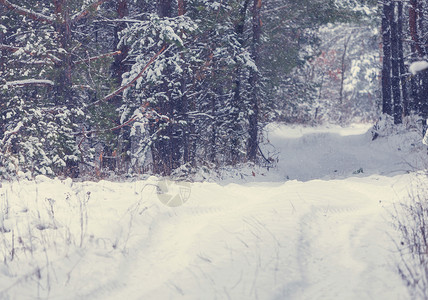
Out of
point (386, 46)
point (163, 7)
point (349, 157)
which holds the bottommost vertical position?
point (349, 157)

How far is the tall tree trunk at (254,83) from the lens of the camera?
16.1 metres

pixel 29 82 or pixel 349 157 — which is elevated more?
pixel 29 82

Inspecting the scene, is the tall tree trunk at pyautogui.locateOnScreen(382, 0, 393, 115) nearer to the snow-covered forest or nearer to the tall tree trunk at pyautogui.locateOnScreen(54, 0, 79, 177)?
the snow-covered forest

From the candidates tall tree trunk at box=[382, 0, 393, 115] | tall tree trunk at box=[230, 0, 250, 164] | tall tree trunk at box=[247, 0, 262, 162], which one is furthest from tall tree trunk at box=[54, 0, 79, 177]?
tall tree trunk at box=[382, 0, 393, 115]

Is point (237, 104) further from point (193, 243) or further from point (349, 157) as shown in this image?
point (193, 243)

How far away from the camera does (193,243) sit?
18.3 ft

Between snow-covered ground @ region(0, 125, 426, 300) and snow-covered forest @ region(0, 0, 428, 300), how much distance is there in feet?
0.09

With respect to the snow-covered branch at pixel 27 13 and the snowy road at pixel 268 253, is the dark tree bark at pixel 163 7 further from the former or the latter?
the snowy road at pixel 268 253

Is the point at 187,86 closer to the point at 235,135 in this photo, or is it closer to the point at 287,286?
the point at 235,135

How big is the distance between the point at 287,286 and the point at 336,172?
36.6ft

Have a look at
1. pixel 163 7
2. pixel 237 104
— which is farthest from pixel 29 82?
pixel 237 104

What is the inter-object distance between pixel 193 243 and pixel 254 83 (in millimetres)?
11223

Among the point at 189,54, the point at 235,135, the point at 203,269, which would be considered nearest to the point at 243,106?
the point at 235,135

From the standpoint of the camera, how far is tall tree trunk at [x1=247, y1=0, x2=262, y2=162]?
16094 millimetres
